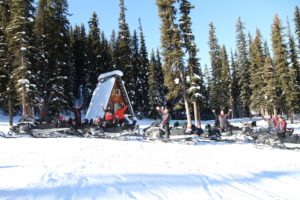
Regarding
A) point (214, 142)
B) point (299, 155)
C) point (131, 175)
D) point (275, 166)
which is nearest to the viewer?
point (131, 175)

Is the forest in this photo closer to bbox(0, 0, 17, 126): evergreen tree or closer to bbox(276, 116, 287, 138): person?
bbox(0, 0, 17, 126): evergreen tree

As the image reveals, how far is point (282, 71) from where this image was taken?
1905 inches

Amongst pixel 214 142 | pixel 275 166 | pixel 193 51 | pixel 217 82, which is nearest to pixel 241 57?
pixel 217 82

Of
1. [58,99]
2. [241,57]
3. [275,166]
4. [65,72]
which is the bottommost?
[275,166]

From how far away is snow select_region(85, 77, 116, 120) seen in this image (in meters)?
37.0

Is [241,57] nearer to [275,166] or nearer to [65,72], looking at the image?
[65,72]

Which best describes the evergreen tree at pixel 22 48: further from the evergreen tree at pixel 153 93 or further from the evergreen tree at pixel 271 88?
the evergreen tree at pixel 271 88

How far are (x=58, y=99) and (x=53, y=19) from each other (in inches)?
335

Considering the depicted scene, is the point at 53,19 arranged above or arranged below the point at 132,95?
above

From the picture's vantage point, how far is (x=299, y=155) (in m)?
14.5

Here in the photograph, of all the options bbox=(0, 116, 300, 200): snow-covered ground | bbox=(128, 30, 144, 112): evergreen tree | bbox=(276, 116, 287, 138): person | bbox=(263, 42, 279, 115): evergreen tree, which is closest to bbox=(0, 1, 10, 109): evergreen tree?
bbox=(128, 30, 144, 112): evergreen tree

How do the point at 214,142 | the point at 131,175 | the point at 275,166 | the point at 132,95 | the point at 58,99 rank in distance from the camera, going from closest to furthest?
the point at 131,175, the point at 275,166, the point at 214,142, the point at 58,99, the point at 132,95

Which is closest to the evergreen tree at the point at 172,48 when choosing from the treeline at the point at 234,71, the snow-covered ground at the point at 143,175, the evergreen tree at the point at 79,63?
the treeline at the point at 234,71

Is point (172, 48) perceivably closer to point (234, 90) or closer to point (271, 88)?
point (271, 88)
